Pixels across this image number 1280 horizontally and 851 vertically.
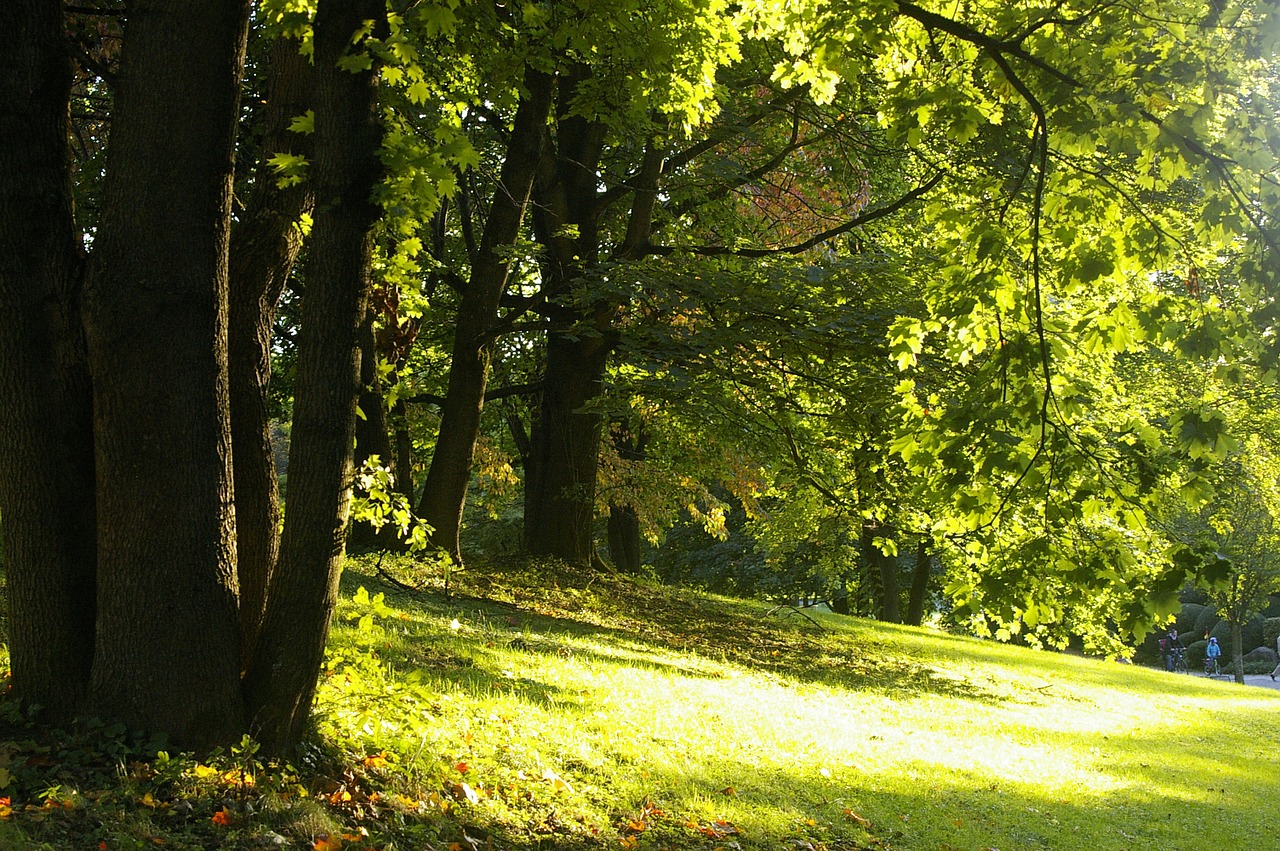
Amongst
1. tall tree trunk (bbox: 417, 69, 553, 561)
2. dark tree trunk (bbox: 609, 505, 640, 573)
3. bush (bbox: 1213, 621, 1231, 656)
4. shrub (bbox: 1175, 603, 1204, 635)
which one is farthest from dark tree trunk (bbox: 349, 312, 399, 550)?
shrub (bbox: 1175, 603, 1204, 635)

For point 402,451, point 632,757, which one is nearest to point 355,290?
point 632,757

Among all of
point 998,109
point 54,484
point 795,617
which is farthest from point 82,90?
point 795,617

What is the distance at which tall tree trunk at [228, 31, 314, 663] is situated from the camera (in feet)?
17.7

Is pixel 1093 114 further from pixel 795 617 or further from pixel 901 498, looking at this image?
pixel 795 617

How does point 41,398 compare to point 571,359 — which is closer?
point 41,398

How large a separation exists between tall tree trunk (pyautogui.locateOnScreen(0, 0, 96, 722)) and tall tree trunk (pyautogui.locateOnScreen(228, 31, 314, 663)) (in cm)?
83

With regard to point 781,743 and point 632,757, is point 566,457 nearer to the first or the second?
point 781,743

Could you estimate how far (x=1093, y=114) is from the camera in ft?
17.6

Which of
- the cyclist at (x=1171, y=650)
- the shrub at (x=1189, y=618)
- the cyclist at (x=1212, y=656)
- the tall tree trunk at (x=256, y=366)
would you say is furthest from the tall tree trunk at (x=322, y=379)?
the shrub at (x=1189, y=618)

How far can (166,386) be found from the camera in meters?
4.56

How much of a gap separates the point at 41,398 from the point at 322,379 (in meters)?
1.22

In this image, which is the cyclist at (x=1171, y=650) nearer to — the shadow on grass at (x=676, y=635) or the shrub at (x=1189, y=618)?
the shrub at (x=1189, y=618)

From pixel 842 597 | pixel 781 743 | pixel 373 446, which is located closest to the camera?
pixel 781 743

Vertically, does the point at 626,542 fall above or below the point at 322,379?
Answer: below
